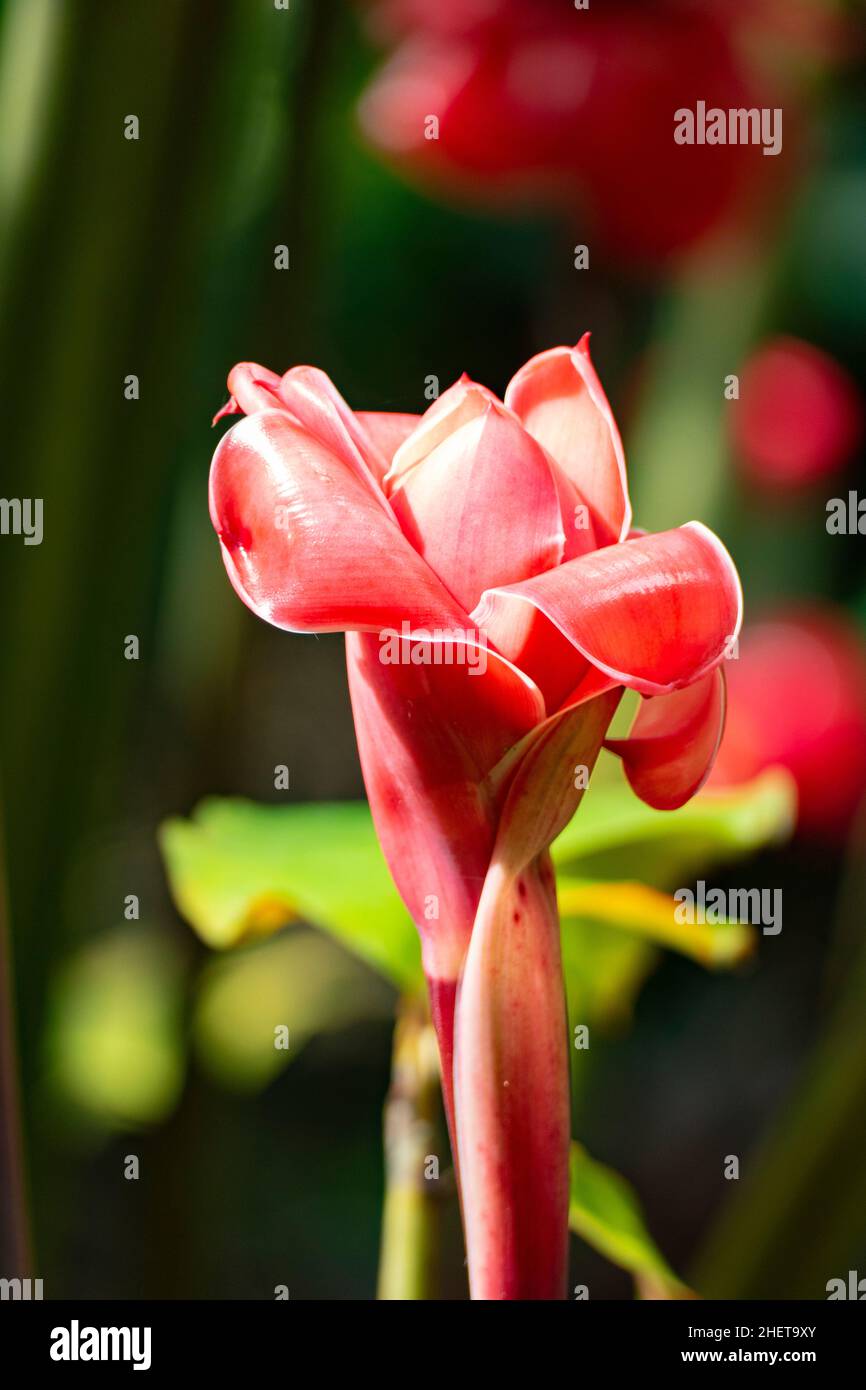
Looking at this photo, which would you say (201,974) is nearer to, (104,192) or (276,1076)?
(276,1076)

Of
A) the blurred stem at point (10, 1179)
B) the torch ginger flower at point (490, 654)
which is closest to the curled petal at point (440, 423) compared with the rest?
the torch ginger flower at point (490, 654)

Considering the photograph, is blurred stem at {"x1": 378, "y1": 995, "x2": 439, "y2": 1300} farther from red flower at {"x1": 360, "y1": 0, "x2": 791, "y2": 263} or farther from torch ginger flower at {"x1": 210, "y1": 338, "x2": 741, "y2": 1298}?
red flower at {"x1": 360, "y1": 0, "x2": 791, "y2": 263}

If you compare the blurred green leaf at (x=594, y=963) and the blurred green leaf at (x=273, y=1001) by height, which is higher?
the blurred green leaf at (x=594, y=963)

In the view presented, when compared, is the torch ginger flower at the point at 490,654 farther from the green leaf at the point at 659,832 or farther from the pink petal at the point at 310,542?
the green leaf at the point at 659,832

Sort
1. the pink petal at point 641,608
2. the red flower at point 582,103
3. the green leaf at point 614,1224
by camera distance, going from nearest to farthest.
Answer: the pink petal at point 641,608, the green leaf at point 614,1224, the red flower at point 582,103

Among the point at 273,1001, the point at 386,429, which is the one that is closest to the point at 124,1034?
the point at 273,1001

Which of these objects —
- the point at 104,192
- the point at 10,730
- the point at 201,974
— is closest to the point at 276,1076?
the point at 201,974
